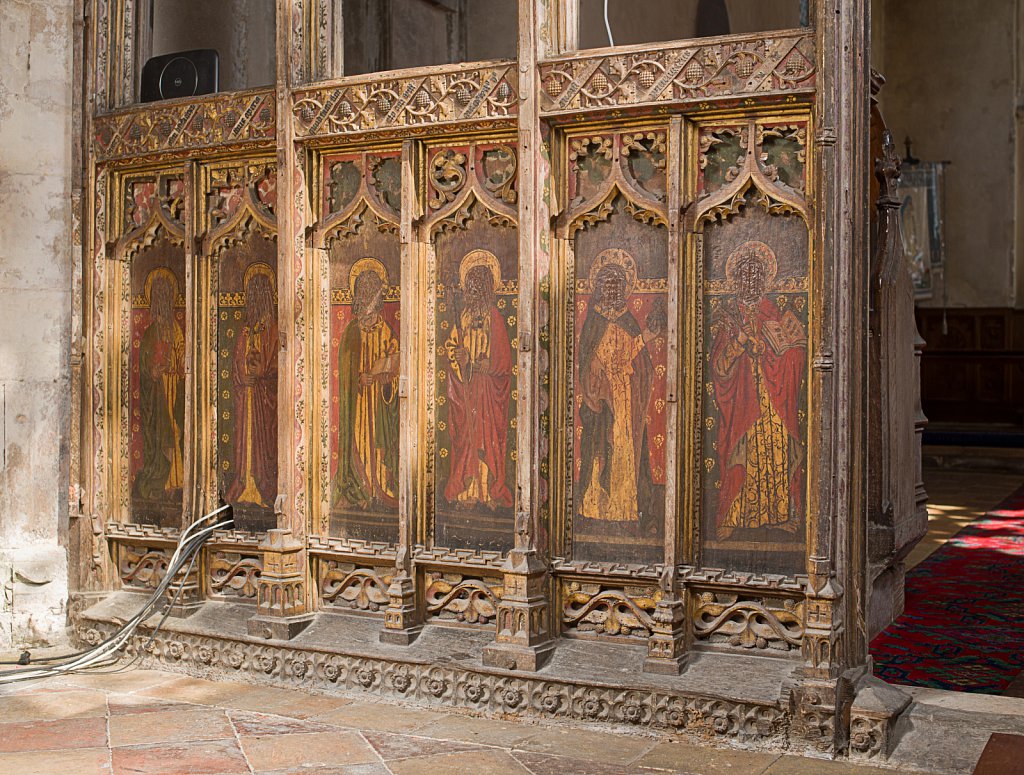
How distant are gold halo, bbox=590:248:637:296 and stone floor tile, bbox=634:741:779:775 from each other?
1808 millimetres

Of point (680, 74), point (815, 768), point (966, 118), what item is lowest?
point (815, 768)

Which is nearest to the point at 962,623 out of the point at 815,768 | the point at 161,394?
the point at 815,768

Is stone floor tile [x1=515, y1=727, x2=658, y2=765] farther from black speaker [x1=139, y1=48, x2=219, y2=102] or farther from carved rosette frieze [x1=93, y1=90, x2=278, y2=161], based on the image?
black speaker [x1=139, y1=48, x2=219, y2=102]

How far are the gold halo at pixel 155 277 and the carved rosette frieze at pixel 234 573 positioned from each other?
1300mm

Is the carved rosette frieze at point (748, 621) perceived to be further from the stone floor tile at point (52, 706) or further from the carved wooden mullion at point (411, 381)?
the stone floor tile at point (52, 706)

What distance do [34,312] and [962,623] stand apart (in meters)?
5.10

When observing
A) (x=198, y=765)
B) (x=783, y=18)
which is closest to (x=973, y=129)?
(x=783, y=18)

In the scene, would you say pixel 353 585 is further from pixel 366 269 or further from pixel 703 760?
pixel 703 760

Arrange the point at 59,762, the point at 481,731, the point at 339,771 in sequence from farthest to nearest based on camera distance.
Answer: the point at 481,731 < the point at 59,762 < the point at 339,771

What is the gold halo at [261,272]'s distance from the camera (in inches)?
228

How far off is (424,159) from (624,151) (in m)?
0.95

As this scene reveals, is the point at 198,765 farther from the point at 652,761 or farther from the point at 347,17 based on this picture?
the point at 347,17

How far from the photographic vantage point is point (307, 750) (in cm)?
446

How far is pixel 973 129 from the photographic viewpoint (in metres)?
20.6
